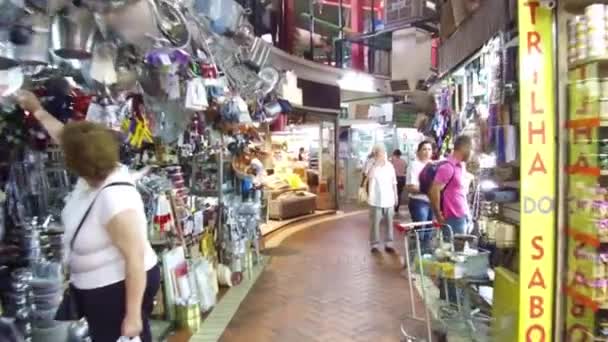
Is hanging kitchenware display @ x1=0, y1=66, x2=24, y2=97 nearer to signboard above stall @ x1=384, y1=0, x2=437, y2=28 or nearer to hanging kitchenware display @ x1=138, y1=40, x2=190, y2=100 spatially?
hanging kitchenware display @ x1=138, y1=40, x2=190, y2=100

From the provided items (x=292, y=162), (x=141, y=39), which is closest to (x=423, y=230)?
(x=141, y=39)

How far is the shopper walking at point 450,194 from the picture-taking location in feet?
14.8

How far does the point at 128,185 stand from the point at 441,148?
4.86 m

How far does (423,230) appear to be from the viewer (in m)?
3.83

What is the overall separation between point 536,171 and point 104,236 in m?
1.91

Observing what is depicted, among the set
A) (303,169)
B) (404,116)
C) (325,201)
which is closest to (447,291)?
(325,201)

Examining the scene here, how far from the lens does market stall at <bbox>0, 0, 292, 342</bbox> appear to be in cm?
260

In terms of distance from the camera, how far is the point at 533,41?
2.57 metres

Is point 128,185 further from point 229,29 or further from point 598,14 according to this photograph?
point 229,29

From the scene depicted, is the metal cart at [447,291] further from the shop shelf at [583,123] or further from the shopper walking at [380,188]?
the shopper walking at [380,188]

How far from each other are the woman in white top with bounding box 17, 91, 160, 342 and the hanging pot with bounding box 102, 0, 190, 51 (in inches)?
32.8

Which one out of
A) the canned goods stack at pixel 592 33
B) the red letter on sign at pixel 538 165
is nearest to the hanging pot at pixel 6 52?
the red letter on sign at pixel 538 165

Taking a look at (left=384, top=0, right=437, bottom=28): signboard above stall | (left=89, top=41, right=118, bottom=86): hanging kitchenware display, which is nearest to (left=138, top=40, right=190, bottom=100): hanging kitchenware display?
(left=89, top=41, right=118, bottom=86): hanging kitchenware display

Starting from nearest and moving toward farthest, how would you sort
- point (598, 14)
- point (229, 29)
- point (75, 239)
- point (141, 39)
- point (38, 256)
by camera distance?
1. point (75, 239)
2. point (598, 14)
3. point (38, 256)
4. point (141, 39)
5. point (229, 29)
